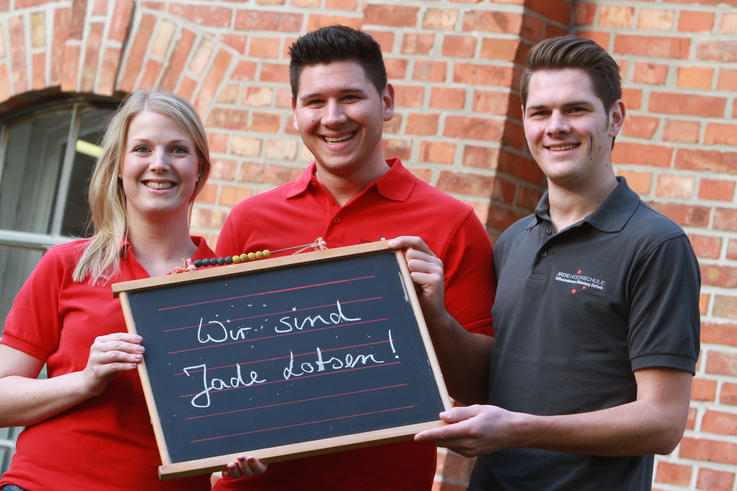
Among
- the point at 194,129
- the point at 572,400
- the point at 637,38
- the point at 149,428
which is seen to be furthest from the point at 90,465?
the point at 637,38

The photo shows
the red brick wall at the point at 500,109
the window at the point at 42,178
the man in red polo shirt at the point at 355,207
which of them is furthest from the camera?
the window at the point at 42,178

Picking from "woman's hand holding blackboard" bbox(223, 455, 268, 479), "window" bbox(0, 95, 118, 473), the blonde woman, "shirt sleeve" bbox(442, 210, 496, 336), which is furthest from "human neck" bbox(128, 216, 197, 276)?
"window" bbox(0, 95, 118, 473)

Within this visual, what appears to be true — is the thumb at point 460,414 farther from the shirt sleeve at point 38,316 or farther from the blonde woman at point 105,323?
the shirt sleeve at point 38,316

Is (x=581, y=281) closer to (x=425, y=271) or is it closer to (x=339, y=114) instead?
(x=425, y=271)

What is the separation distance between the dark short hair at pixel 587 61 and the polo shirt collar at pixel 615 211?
23cm

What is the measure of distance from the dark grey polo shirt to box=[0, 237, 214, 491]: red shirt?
93 centimetres

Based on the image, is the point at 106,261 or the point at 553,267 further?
the point at 106,261

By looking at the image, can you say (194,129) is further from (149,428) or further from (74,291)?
(149,428)

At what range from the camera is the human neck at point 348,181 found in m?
2.70

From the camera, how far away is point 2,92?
4.34 metres

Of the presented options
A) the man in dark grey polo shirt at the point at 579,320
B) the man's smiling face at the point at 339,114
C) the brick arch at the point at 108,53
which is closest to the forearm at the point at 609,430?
the man in dark grey polo shirt at the point at 579,320

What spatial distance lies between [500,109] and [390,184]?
952 millimetres

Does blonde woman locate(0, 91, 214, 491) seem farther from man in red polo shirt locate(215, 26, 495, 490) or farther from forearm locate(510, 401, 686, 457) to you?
forearm locate(510, 401, 686, 457)

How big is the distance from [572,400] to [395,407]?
17.3 inches
